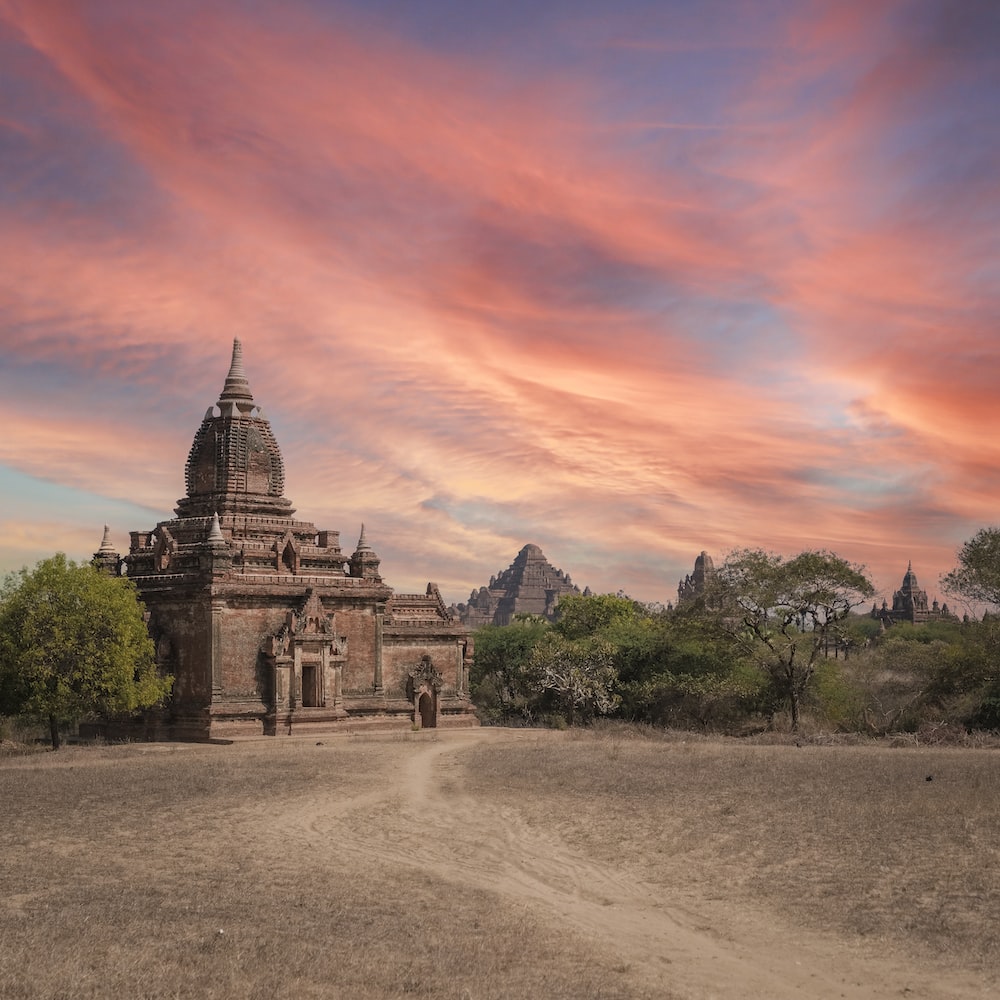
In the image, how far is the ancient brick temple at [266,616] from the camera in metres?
39.3

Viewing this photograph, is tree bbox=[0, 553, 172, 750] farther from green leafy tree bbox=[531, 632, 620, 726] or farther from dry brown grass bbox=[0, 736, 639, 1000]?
green leafy tree bbox=[531, 632, 620, 726]

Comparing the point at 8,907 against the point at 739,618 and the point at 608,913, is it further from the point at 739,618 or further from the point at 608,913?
the point at 739,618

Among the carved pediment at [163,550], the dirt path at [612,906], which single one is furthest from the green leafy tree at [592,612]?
the dirt path at [612,906]

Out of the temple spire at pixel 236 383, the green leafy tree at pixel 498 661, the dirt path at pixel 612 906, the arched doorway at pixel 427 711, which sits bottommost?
the dirt path at pixel 612 906

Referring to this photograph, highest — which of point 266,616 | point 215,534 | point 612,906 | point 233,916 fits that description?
point 215,534

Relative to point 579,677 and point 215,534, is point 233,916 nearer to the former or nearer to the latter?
point 215,534

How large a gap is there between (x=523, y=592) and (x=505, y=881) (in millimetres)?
132362

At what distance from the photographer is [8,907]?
50.0ft

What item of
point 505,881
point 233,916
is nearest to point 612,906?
point 505,881

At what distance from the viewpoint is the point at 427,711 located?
44.6m

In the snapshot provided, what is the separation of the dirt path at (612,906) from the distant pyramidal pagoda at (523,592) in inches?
4747

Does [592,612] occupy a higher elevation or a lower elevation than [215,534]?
lower

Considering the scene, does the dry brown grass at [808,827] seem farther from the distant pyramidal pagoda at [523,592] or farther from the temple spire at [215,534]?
the distant pyramidal pagoda at [523,592]

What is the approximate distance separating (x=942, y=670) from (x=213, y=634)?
25.5m
